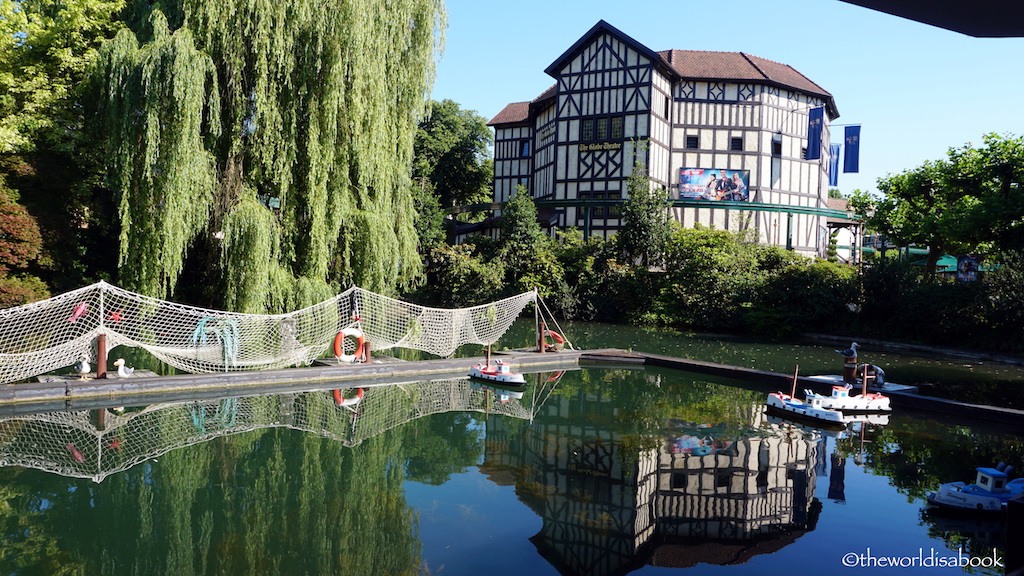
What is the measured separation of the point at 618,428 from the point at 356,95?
8702 millimetres

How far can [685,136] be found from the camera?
30656mm

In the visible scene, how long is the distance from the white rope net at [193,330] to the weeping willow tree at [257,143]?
2.12 ft

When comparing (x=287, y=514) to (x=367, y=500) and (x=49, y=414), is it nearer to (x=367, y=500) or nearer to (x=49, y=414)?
(x=367, y=500)

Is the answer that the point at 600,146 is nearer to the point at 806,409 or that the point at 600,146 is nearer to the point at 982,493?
the point at 806,409

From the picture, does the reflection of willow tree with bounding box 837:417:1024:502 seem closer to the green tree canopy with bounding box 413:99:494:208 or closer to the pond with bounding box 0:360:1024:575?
the pond with bounding box 0:360:1024:575

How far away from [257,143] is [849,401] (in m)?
11.6

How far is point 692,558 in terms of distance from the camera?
5.85m

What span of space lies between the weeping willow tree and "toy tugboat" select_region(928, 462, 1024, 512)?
11.0m

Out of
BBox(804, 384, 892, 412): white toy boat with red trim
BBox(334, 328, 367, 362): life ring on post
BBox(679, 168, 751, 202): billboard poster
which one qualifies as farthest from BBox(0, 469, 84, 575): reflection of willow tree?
BBox(679, 168, 751, 202): billboard poster

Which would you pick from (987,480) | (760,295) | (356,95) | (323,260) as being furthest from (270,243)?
(760,295)

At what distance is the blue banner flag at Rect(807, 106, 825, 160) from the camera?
3078 centimetres

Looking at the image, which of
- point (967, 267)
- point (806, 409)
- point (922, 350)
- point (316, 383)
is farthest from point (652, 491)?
point (967, 267)

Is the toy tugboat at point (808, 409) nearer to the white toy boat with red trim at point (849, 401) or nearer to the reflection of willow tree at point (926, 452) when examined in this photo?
the white toy boat with red trim at point (849, 401)

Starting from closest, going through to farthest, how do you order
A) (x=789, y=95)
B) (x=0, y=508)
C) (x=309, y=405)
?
1. (x=0, y=508)
2. (x=309, y=405)
3. (x=789, y=95)
